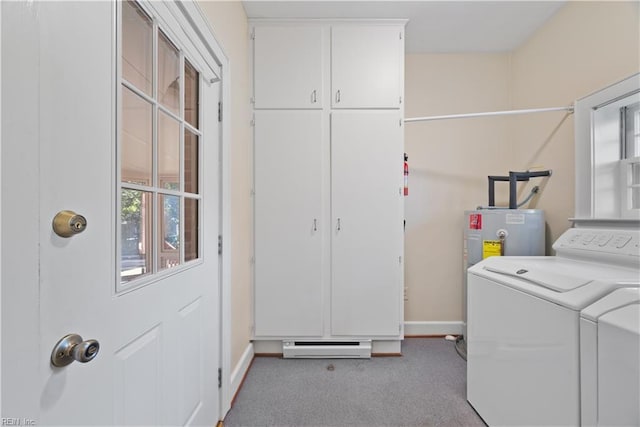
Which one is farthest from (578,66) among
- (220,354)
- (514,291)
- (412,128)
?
(220,354)

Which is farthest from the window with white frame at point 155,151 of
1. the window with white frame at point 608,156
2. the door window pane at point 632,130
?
the door window pane at point 632,130

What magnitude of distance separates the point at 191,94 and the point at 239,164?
627 millimetres

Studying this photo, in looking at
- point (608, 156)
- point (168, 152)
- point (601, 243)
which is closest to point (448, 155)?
point (608, 156)

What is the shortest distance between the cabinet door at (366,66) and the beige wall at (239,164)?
688 millimetres

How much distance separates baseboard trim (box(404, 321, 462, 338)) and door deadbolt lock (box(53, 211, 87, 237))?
257 cm

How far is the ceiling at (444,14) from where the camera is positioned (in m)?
1.97

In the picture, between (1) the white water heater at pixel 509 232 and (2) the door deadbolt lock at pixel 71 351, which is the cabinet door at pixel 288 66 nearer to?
(1) the white water heater at pixel 509 232

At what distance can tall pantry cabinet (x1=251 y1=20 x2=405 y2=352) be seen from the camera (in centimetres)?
211

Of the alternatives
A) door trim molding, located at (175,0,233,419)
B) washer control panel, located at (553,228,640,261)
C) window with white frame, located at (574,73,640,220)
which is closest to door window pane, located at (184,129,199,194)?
door trim molding, located at (175,0,233,419)

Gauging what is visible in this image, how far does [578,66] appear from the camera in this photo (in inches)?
74.5

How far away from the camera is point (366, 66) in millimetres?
2113

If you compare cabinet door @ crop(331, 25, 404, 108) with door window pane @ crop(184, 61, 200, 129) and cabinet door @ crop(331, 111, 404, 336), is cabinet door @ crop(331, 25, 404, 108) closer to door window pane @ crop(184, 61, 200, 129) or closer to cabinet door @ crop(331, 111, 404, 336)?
cabinet door @ crop(331, 111, 404, 336)

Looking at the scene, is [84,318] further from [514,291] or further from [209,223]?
[514,291]

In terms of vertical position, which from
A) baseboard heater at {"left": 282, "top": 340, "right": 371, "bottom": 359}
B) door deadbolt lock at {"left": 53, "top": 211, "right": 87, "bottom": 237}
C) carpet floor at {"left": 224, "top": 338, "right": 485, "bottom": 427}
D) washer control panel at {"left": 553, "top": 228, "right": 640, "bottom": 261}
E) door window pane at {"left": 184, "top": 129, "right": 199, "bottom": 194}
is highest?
door window pane at {"left": 184, "top": 129, "right": 199, "bottom": 194}
